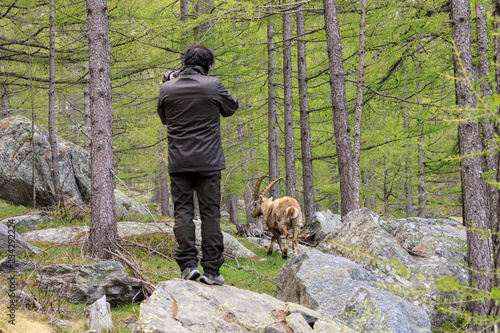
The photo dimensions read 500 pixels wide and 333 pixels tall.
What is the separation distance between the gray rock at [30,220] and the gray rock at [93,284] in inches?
204

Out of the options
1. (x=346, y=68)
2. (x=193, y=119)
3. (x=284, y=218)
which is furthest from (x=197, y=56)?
(x=346, y=68)

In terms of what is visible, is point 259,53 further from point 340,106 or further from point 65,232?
point 65,232

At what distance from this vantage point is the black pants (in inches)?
171

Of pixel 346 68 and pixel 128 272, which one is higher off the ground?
pixel 346 68

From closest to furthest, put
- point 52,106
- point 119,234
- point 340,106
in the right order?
point 119,234, point 340,106, point 52,106

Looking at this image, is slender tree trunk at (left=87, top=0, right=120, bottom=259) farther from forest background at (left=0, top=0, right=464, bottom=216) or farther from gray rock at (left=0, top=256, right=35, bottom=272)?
forest background at (left=0, top=0, right=464, bottom=216)

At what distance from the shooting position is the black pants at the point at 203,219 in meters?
4.36

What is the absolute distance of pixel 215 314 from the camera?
11.6 feet

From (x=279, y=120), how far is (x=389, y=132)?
7060 millimetres

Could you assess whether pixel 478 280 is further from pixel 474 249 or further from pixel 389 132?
pixel 389 132

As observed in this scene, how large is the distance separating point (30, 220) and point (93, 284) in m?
6.24

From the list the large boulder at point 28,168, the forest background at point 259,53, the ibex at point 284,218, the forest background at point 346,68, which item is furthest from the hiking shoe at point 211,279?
the large boulder at point 28,168

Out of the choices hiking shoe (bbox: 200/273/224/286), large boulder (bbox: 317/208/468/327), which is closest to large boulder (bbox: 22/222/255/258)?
large boulder (bbox: 317/208/468/327)

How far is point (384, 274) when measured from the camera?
659 cm
